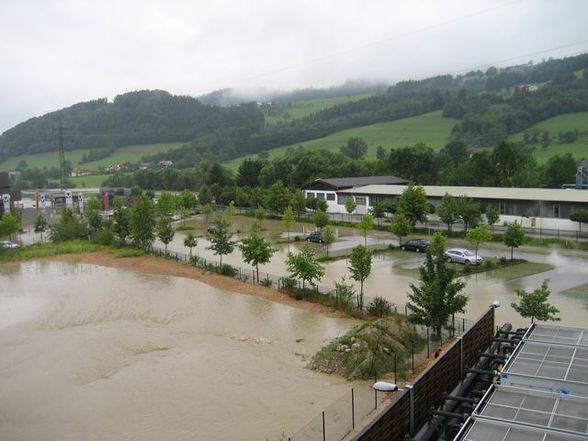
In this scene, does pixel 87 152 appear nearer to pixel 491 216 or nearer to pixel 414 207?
pixel 414 207

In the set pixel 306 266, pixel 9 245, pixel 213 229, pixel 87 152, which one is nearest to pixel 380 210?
pixel 213 229

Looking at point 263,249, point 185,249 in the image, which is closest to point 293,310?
point 263,249

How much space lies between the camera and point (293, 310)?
2423 centimetres

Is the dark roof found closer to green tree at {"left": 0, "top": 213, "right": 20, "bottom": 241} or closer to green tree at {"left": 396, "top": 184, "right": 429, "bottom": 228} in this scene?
green tree at {"left": 396, "top": 184, "right": 429, "bottom": 228}

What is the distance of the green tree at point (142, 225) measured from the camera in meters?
40.7

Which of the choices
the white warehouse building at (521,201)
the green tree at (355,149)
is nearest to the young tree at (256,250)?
the white warehouse building at (521,201)

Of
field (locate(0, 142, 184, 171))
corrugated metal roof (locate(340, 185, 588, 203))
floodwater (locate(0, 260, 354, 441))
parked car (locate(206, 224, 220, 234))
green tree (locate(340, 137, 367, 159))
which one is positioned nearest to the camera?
floodwater (locate(0, 260, 354, 441))

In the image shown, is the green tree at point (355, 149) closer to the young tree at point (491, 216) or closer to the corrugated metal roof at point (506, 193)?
the corrugated metal roof at point (506, 193)

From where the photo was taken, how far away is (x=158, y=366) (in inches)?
711

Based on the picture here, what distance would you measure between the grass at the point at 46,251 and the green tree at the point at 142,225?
3.48 metres

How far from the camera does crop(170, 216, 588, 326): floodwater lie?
22.5 m

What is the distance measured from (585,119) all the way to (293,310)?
106 meters

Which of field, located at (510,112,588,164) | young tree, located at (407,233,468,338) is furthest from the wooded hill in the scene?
young tree, located at (407,233,468,338)

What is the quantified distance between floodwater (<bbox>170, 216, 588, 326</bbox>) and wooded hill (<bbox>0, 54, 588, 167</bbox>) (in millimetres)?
89377
